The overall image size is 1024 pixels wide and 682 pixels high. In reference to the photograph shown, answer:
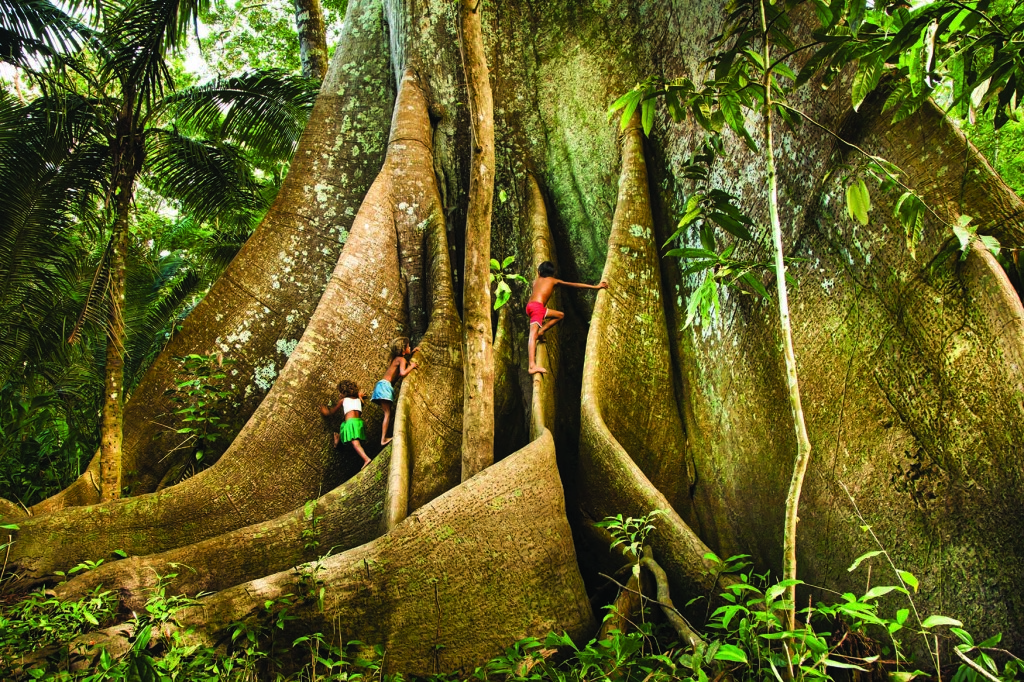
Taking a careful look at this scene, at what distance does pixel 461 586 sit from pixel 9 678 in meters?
1.62

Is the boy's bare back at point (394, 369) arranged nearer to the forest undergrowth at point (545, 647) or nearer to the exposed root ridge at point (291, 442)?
the exposed root ridge at point (291, 442)

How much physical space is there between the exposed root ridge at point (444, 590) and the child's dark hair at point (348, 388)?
5.39ft

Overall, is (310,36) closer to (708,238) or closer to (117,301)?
(117,301)

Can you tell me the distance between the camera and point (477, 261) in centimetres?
337

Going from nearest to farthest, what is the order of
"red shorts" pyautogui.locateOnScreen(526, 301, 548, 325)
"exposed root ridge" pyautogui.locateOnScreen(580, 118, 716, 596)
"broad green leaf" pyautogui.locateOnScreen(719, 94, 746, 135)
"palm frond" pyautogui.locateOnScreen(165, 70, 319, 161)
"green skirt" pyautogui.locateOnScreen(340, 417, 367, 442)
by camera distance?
"broad green leaf" pyautogui.locateOnScreen(719, 94, 746, 135), "exposed root ridge" pyautogui.locateOnScreen(580, 118, 716, 596), "green skirt" pyautogui.locateOnScreen(340, 417, 367, 442), "red shorts" pyautogui.locateOnScreen(526, 301, 548, 325), "palm frond" pyautogui.locateOnScreen(165, 70, 319, 161)

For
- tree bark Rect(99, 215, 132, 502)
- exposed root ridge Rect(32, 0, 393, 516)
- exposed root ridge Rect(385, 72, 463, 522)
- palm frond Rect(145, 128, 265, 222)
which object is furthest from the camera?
palm frond Rect(145, 128, 265, 222)

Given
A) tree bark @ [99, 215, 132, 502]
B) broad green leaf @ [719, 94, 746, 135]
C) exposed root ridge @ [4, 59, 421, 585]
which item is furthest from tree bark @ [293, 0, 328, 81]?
broad green leaf @ [719, 94, 746, 135]

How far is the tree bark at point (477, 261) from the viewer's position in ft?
10.9

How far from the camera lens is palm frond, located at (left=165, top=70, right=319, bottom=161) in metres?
6.12

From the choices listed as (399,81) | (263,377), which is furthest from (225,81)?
(263,377)

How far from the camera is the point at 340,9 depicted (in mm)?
10930

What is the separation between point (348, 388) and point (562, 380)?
138cm

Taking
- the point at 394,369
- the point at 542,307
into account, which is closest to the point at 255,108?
the point at 394,369

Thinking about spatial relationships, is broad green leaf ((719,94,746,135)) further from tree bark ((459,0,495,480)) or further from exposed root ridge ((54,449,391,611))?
exposed root ridge ((54,449,391,611))
